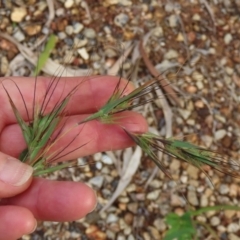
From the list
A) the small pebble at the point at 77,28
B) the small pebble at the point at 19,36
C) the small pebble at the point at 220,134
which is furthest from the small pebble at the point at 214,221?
the small pebble at the point at 19,36

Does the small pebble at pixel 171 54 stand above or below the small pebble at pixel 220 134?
above

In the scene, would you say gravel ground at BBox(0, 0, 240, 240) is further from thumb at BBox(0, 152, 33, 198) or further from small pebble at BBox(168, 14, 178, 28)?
thumb at BBox(0, 152, 33, 198)

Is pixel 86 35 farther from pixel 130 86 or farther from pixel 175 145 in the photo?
pixel 175 145

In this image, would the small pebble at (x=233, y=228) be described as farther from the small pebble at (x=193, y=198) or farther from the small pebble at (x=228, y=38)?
the small pebble at (x=228, y=38)

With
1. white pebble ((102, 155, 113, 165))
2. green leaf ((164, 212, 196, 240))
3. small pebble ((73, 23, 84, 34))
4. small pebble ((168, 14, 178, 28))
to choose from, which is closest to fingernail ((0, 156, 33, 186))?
green leaf ((164, 212, 196, 240))

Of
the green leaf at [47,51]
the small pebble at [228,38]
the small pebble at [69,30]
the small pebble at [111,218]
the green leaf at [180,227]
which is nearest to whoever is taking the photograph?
the green leaf at [180,227]

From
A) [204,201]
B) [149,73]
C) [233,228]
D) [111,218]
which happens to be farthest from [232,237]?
[149,73]

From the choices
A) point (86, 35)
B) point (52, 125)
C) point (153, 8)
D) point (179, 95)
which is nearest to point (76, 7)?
point (86, 35)
